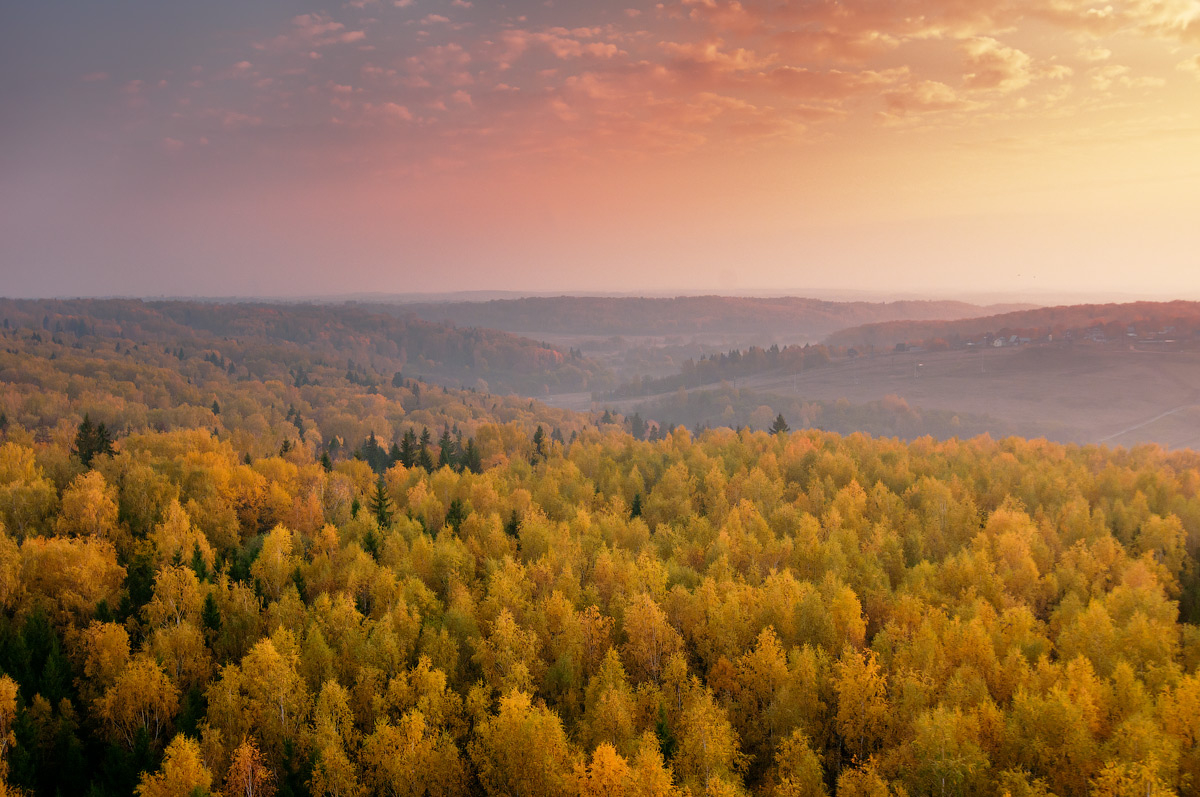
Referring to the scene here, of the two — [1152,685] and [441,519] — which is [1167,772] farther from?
[441,519]

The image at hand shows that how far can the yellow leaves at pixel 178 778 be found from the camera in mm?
44062

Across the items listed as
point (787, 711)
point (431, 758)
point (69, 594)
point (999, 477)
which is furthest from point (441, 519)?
point (999, 477)

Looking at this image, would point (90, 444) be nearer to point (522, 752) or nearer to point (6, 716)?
point (6, 716)

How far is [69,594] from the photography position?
207 ft

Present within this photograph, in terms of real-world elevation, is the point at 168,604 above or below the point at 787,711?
above

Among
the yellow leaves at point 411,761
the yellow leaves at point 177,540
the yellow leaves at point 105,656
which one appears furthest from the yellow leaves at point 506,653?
the yellow leaves at point 177,540

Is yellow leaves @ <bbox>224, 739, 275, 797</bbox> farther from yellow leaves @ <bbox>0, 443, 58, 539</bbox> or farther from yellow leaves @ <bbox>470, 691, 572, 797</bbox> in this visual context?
yellow leaves @ <bbox>0, 443, 58, 539</bbox>

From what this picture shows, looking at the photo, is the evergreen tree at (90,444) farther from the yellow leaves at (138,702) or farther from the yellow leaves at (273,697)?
the yellow leaves at (273,697)

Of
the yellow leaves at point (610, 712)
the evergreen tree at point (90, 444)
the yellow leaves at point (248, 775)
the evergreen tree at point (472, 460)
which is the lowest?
the yellow leaves at point (248, 775)

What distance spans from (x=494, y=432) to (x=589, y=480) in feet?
213

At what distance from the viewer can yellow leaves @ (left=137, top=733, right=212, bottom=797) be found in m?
44.1

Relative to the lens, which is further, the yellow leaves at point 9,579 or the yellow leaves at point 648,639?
the yellow leaves at point 648,639

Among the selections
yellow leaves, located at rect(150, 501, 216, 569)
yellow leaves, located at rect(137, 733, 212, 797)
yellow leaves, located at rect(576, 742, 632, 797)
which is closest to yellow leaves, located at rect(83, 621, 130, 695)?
yellow leaves, located at rect(137, 733, 212, 797)

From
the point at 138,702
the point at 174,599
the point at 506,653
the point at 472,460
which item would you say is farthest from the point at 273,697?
the point at 472,460
